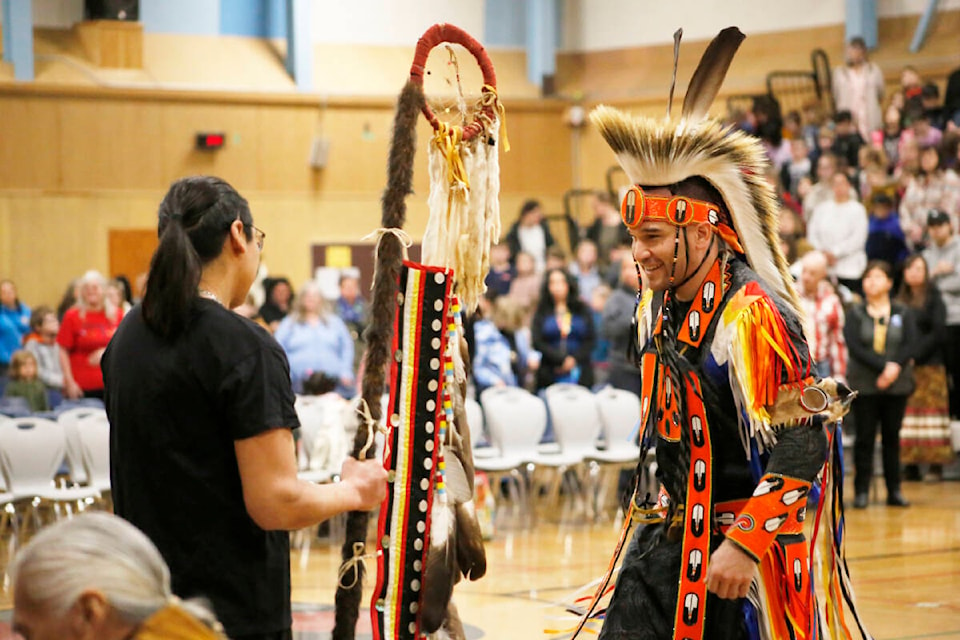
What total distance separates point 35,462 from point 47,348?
3.05m

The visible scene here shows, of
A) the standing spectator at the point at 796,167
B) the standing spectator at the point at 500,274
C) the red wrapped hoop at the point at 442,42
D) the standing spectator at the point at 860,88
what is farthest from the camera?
the standing spectator at the point at 860,88

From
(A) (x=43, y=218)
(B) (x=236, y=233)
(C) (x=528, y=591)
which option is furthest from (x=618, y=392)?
(A) (x=43, y=218)

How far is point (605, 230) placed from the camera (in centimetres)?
1365

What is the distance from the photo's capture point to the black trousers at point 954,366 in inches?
441

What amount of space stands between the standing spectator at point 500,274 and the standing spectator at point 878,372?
3155mm

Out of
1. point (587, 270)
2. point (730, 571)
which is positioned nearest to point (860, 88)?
point (587, 270)

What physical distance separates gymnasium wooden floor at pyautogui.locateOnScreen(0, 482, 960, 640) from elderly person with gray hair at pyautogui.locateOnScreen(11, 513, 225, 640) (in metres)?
4.13

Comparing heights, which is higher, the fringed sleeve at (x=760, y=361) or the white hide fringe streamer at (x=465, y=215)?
the white hide fringe streamer at (x=465, y=215)

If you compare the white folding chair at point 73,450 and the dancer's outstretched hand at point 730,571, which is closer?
the dancer's outstretched hand at point 730,571

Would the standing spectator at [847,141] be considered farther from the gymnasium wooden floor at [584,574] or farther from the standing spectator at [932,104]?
the gymnasium wooden floor at [584,574]

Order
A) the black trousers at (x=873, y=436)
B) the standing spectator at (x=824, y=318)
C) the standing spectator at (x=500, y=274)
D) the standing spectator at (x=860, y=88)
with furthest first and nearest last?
the standing spectator at (x=860, y=88), the standing spectator at (x=500, y=274), the standing spectator at (x=824, y=318), the black trousers at (x=873, y=436)

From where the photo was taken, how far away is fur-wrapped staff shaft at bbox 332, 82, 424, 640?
320 cm

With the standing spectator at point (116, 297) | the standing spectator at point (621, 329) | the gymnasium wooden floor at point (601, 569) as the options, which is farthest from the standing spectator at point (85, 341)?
the standing spectator at point (621, 329)

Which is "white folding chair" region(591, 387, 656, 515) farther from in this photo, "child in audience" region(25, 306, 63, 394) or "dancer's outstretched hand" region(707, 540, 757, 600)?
"dancer's outstretched hand" region(707, 540, 757, 600)
